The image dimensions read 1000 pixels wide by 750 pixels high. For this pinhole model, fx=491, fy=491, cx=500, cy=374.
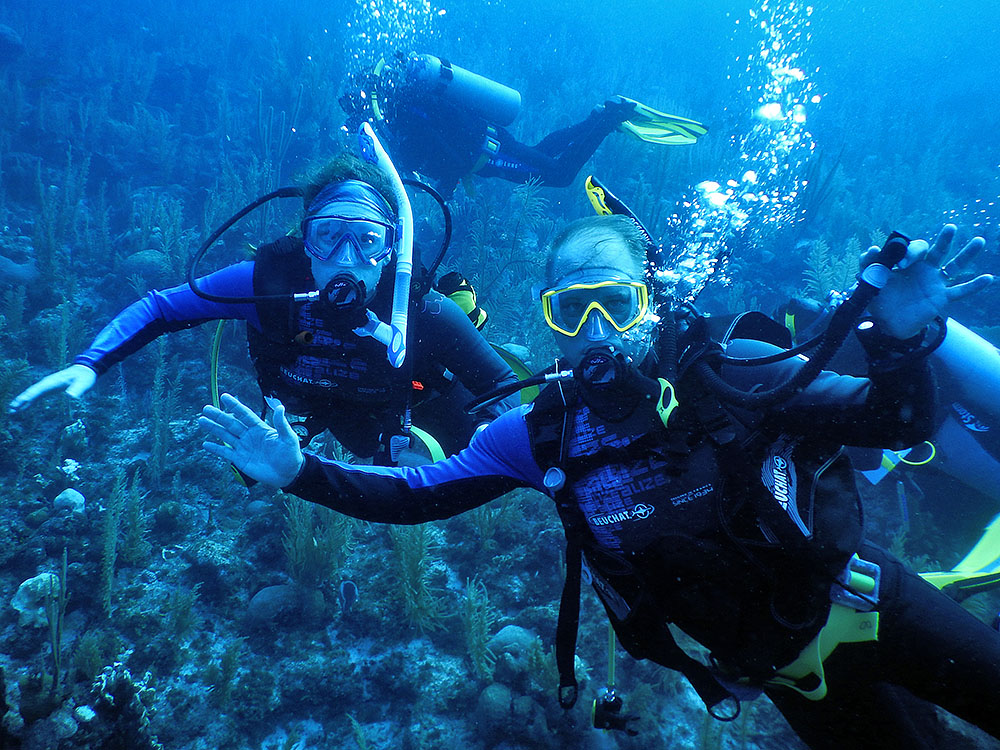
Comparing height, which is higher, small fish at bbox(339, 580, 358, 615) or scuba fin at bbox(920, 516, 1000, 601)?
scuba fin at bbox(920, 516, 1000, 601)

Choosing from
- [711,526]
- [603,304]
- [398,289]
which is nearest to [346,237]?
[398,289]

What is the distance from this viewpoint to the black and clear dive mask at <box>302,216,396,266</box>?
294 cm

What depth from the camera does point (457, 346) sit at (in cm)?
327

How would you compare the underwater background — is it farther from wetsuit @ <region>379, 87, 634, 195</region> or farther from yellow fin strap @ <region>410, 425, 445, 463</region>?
yellow fin strap @ <region>410, 425, 445, 463</region>

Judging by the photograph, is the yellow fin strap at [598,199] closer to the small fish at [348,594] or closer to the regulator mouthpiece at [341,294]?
the regulator mouthpiece at [341,294]

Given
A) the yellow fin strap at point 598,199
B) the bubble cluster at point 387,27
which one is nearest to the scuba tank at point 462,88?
the yellow fin strap at point 598,199

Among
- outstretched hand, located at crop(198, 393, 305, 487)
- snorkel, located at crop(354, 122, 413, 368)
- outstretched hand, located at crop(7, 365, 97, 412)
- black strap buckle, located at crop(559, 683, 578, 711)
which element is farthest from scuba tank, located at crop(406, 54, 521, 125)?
black strap buckle, located at crop(559, 683, 578, 711)

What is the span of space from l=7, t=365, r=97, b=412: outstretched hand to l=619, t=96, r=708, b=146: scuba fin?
8.15 m

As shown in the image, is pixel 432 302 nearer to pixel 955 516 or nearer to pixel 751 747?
pixel 751 747

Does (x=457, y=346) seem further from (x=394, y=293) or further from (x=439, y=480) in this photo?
(x=439, y=480)

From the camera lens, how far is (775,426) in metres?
1.73

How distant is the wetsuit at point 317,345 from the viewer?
3.06m

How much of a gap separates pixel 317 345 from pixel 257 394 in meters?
3.74

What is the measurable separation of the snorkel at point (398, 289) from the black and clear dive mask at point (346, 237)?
15cm
